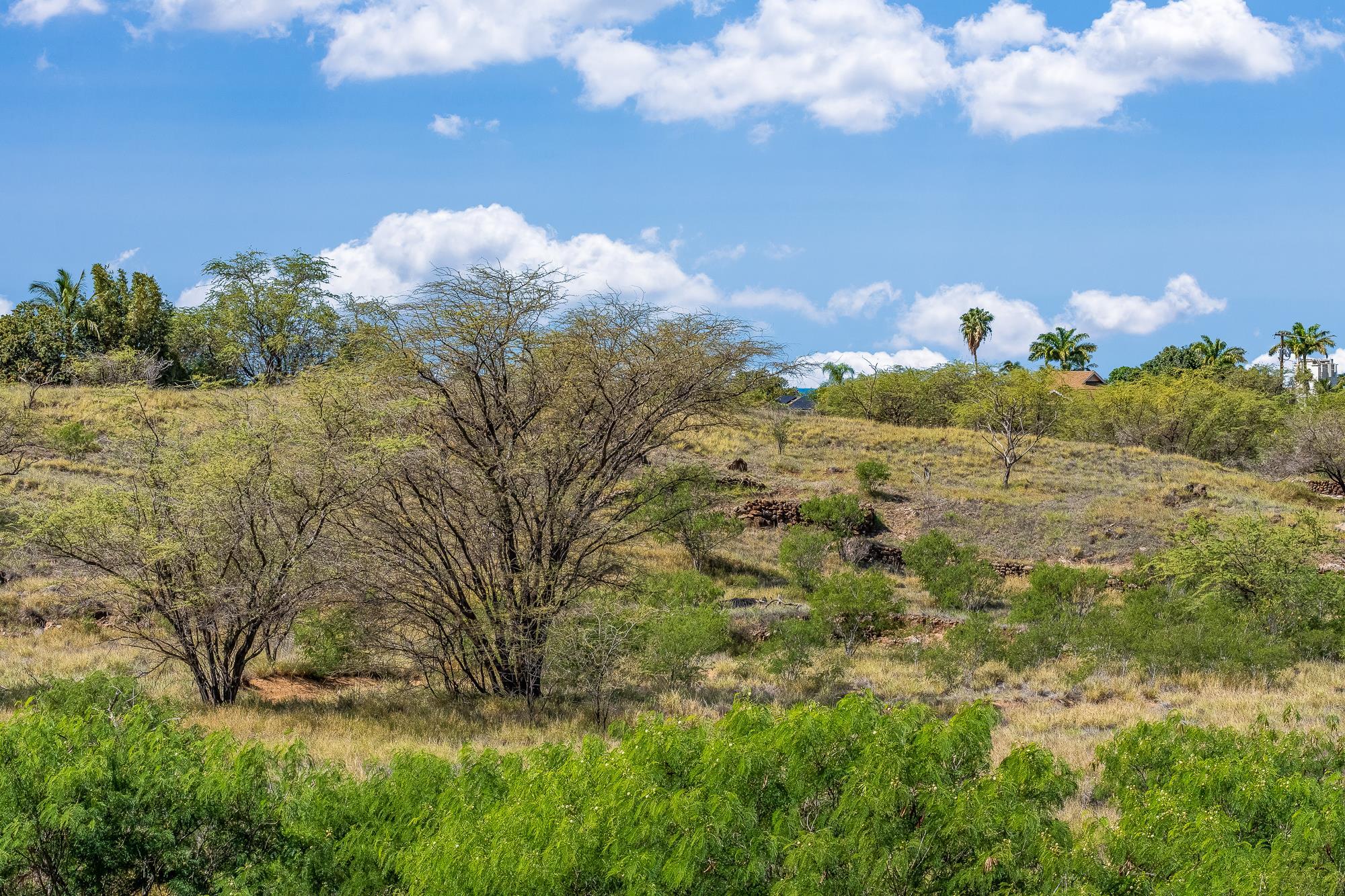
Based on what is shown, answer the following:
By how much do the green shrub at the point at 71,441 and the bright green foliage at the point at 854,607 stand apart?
27525 millimetres

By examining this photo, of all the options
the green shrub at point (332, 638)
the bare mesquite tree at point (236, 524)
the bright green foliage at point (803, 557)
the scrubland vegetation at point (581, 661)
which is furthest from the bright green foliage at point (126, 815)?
the bright green foliage at point (803, 557)

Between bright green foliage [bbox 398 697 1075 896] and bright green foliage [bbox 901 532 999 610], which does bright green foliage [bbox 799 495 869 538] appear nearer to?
bright green foliage [bbox 901 532 999 610]

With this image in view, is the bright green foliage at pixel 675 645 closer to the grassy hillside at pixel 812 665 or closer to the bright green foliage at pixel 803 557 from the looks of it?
the grassy hillside at pixel 812 665

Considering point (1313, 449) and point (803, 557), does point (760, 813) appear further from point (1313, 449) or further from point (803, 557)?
point (1313, 449)

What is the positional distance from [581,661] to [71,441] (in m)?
29.9

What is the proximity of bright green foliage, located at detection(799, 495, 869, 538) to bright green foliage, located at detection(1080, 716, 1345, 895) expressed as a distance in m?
24.4

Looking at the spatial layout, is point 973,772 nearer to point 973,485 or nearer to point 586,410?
point 586,410

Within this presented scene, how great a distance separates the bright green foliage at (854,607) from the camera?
76.2ft

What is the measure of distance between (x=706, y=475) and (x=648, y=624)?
335 cm

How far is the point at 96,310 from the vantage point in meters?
61.1

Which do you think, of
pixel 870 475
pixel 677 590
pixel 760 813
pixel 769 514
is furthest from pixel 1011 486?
pixel 760 813

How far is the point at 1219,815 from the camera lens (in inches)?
317

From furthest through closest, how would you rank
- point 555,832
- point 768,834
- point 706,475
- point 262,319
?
1. point 262,319
2. point 706,475
3. point 768,834
4. point 555,832

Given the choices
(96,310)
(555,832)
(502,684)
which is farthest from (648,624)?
(96,310)
